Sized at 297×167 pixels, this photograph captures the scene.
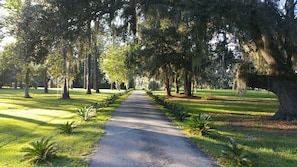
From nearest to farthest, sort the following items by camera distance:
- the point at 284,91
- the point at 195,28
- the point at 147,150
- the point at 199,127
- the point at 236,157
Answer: the point at 236,157, the point at 147,150, the point at 199,127, the point at 195,28, the point at 284,91

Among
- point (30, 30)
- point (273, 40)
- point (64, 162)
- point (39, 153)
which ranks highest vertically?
point (30, 30)

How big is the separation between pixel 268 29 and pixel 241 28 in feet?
3.37

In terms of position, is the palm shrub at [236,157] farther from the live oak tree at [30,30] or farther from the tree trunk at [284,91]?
the live oak tree at [30,30]

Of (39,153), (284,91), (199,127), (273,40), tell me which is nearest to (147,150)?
(39,153)

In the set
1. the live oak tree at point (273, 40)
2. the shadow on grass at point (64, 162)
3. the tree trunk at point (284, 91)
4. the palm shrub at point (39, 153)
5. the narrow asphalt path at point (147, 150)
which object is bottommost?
the shadow on grass at point (64, 162)

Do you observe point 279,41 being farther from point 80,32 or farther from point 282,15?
point 80,32

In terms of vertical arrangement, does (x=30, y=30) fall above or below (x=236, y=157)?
above

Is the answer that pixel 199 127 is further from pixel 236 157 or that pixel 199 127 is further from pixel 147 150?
pixel 236 157

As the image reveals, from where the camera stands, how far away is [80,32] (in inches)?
478

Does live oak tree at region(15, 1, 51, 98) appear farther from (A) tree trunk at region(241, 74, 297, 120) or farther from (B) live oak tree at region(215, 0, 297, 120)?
(A) tree trunk at region(241, 74, 297, 120)

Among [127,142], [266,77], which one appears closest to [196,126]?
[127,142]

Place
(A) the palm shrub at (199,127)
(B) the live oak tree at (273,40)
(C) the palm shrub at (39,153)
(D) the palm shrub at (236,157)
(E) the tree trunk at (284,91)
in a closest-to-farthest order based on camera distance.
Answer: (D) the palm shrub at (236,157)
(C) the palm shrub at (39,153)
(A) the palm shrub at (199,127)
(B) the live oak tree at (273,40)
(E) the tree trunk at (284,91)

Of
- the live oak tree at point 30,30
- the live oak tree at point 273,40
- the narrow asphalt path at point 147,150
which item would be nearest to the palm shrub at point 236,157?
the narrow asphalt path at point 147,150

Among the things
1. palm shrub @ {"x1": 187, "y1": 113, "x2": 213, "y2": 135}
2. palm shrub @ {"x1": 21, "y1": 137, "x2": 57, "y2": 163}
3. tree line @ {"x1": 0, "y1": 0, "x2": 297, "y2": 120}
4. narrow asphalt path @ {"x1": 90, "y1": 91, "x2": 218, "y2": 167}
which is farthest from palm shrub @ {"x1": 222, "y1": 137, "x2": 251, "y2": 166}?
tree line @ {"x1": 0, "y1": 0, "x2": 297, "y2": 120}
